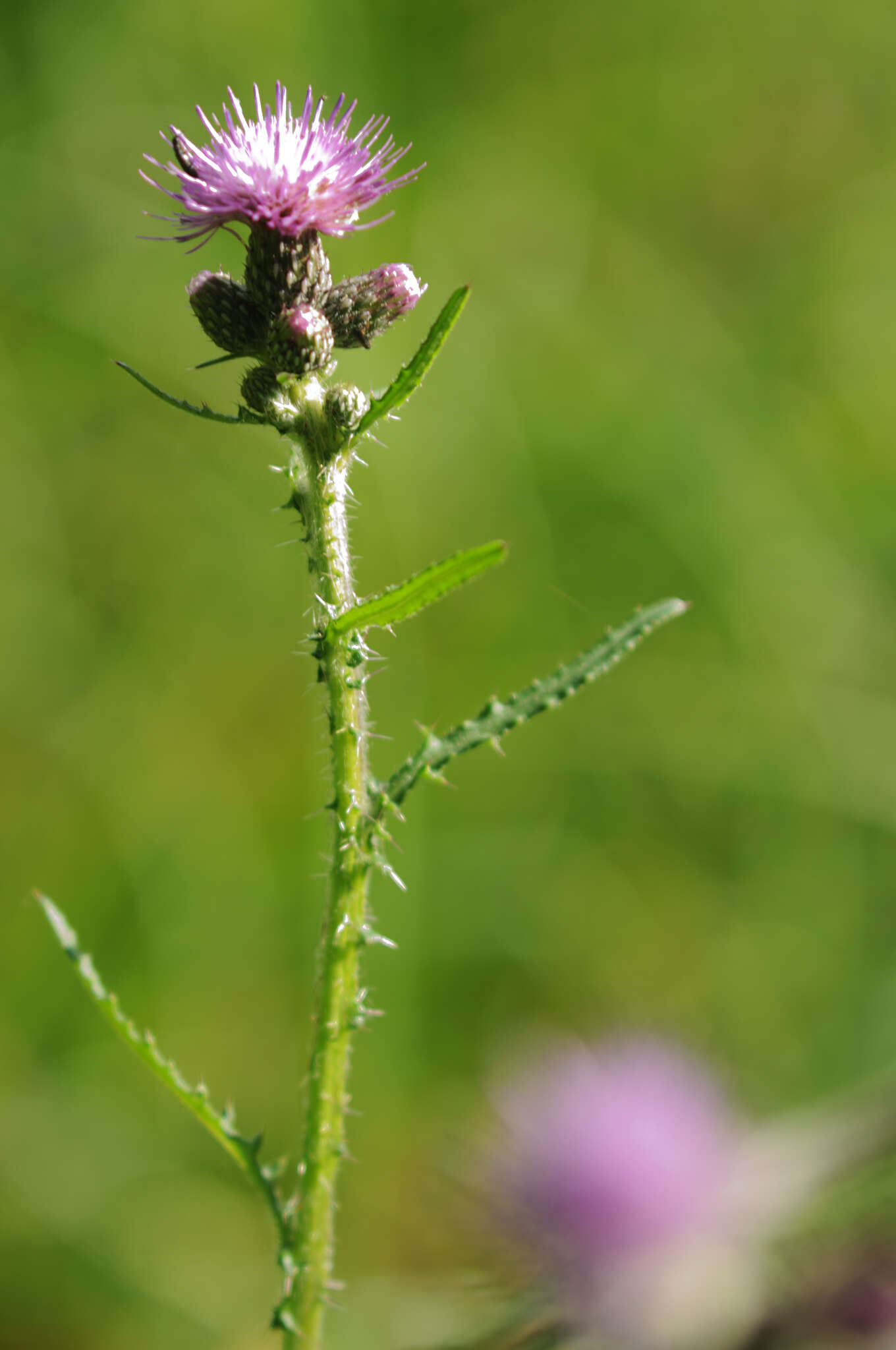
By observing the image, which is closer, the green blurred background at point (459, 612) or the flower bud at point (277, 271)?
the flower bud at point (277, 271)

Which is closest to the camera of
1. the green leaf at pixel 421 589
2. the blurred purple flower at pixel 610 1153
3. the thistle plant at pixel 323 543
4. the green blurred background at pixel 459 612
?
the green leaf at pixel 421 589

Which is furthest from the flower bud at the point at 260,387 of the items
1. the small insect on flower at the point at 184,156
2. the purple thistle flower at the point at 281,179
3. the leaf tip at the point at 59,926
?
the leaf tip at the point at 59,926

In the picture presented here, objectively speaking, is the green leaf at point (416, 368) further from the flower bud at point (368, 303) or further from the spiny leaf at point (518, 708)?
the spiny leaf at point (518, 708)

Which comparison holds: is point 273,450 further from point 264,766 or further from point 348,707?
point 348,707

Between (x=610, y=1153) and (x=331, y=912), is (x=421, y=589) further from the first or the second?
(x=610, y=1153)

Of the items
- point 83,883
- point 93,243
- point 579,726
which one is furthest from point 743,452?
point 83,883
